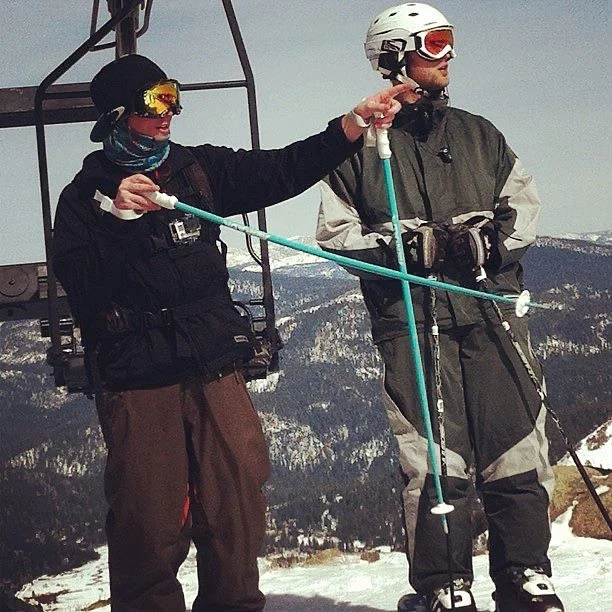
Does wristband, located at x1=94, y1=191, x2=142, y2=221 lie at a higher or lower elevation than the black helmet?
lower

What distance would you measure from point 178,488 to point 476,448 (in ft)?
3.17

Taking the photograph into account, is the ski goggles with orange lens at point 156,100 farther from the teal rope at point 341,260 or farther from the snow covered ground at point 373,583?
the snow covered ground at point 373,583

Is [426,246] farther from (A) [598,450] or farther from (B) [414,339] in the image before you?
(A) [598,450]

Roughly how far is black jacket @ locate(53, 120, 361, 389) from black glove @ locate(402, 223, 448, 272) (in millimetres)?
408

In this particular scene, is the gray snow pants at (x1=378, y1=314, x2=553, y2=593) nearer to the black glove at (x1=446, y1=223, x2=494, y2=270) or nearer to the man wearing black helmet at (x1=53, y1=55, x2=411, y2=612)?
the black glove at (x1=446, y1=223, x2=494, y2=270)

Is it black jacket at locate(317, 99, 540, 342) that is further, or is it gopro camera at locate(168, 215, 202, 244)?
black jacket at locate(317, 99, 540, 342)

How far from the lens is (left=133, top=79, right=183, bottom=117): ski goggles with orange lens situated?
262 cm

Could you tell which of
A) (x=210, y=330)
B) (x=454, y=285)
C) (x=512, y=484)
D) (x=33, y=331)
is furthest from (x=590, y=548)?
(x=33, y=331)

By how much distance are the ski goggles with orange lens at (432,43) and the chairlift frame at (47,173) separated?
2.38 feet

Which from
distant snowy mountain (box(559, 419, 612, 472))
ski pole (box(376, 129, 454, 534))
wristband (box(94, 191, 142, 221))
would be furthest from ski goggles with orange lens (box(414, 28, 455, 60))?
distant snowy mountain (box(559, 419, 612, 472))

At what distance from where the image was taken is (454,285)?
3051 mm

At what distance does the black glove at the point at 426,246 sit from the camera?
10.0 ft

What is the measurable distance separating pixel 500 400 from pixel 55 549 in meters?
5.30

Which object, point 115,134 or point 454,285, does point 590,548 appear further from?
point 115,134
